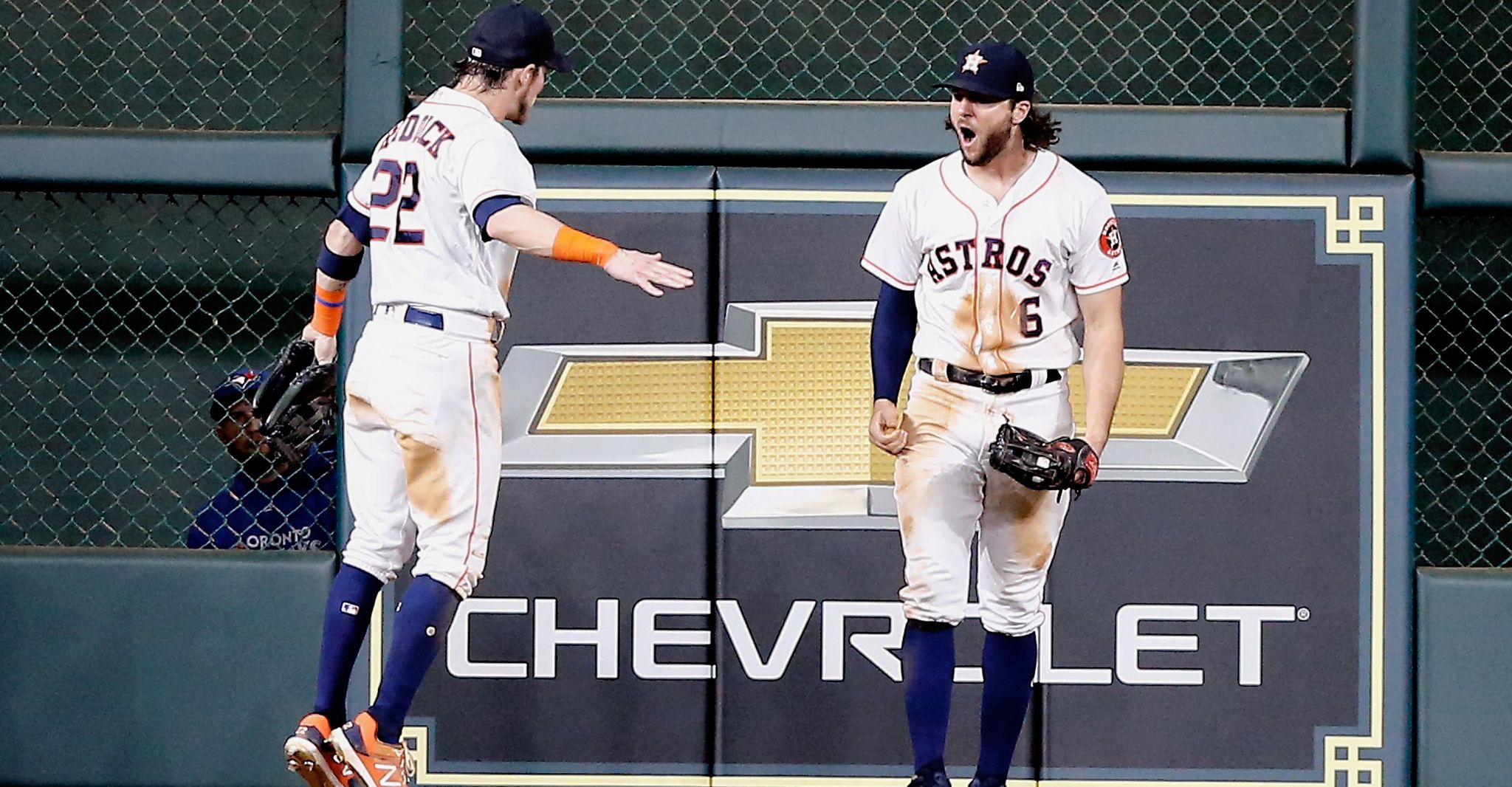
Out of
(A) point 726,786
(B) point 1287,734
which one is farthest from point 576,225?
(B) point 1287,734

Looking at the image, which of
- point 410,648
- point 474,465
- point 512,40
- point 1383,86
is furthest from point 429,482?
point 1383,86

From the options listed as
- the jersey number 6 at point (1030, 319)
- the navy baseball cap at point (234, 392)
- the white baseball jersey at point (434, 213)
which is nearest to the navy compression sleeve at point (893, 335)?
the jersey number 6 at point (1030, 319)

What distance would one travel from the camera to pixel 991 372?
3.44m

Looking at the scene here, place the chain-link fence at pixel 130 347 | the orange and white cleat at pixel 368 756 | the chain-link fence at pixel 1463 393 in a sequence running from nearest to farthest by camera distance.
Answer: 1. the orange and white cleat at pixel 368 756
2. the chain-link fence at pixel 1463 393
3. the chain-link fence at pixel 130 347

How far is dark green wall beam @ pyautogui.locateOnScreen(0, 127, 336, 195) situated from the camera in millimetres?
4312

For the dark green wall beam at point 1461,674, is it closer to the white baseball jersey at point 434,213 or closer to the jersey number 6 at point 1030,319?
the jersey number 6 at point 1030,319

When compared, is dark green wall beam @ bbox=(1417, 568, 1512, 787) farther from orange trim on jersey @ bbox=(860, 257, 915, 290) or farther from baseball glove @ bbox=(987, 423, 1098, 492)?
orange trim on jersey @ bbox=(860, 257, 915, 290)

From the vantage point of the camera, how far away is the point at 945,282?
3.46 meters

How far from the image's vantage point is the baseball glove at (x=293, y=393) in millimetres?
3506

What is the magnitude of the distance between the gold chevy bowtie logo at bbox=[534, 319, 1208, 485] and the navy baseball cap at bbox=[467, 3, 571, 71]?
1.12 metres

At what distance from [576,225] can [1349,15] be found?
8.98 ft

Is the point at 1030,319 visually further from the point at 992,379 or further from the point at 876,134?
the point at 876,134

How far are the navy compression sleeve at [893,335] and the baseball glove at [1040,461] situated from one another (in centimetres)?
33

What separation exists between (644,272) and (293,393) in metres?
0.98
